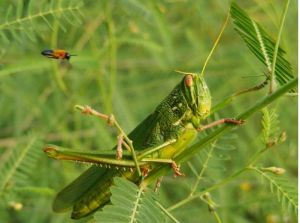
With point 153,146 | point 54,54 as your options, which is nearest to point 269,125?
point 153,146

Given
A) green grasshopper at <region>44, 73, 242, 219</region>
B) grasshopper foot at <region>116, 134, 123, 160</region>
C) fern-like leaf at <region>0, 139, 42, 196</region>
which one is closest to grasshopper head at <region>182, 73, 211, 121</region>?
Answer: green grasshopper at <region>44, 73, 242, 219</region>

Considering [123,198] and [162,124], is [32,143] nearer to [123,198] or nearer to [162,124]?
[162,124]

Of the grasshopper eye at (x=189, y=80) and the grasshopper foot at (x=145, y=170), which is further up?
the grasshopper eye at (x=189, y=80)

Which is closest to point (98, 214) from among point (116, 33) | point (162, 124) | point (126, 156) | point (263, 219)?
point (126, 156)

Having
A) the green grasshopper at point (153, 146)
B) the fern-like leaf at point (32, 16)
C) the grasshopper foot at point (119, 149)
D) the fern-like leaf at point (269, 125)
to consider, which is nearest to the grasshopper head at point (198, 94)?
the green grasshopper at point (153, 146)

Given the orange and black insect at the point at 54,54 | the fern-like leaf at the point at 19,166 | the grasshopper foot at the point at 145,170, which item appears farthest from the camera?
the fern-like leaf at the point at 19,166

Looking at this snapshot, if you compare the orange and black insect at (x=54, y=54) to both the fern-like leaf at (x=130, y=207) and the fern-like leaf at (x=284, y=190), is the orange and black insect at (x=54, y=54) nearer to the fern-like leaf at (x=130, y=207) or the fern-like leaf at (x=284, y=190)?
the fern-like leaf at (x=130, y=207)
